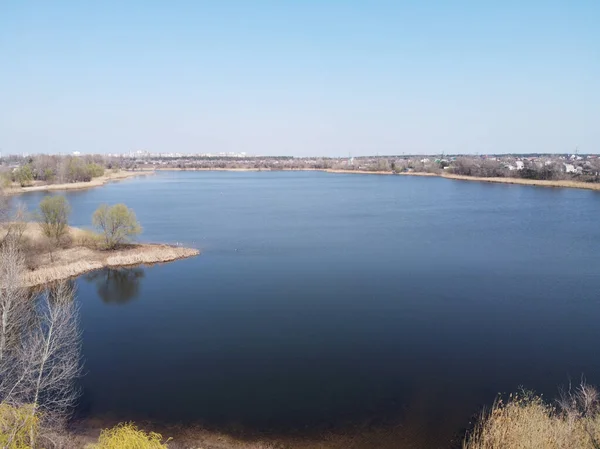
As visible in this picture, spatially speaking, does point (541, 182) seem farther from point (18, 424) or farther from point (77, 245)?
point (18, 424)

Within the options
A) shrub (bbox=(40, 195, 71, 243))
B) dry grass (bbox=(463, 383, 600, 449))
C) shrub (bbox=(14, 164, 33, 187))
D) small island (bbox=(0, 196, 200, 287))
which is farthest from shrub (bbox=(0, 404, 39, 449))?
shrub (bbox=(14, 164, 33, 187))

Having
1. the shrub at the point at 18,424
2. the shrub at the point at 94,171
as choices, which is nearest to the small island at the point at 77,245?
the shrub at the point at 18,424

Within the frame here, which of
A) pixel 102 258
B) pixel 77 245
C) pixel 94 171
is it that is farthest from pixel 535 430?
pixel 94 171

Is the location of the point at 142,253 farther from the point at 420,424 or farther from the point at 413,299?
the point at 420,424

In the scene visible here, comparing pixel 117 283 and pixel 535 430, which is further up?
pixel 535 430

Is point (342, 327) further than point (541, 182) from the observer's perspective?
No

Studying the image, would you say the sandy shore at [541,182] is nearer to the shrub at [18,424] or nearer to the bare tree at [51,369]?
the bare tree at [51,369]
